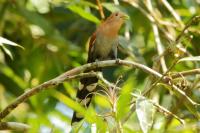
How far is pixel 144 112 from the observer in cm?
250

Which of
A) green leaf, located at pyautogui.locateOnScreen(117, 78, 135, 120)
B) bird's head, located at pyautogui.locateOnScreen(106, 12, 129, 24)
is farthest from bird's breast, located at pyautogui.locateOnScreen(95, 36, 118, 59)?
green leaf, located at pyautogui.locateOnScreen(117, 78, 135, 120)

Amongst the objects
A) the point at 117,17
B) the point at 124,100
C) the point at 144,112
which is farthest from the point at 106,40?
the point at 124,100

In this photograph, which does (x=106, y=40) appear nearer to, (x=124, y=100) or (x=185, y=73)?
A: (x=185, y=73)

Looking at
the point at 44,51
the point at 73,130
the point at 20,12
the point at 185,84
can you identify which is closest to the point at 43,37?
the point at 44,51

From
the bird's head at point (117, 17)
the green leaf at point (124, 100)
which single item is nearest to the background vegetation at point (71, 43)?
the bird's head at point (117, 17)

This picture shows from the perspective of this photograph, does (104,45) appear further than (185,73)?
Yes

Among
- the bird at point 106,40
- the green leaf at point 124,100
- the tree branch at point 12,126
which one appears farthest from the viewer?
the bird at point 106,40

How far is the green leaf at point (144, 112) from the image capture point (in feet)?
7.83

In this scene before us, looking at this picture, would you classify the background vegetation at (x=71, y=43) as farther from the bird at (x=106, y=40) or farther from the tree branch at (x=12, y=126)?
the tree branch at (x=12, y=126)

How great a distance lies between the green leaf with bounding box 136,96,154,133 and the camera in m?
2.39

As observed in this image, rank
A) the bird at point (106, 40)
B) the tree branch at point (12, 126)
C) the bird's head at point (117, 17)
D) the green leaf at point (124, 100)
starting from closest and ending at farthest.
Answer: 1. the green leaf at point (124, 100)
2. the tree branch at point (12, 126)
3. the bird at point (106, 40)
4. the bird's head at point (117, 17)

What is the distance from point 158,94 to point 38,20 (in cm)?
105

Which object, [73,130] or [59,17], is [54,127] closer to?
[73,130]

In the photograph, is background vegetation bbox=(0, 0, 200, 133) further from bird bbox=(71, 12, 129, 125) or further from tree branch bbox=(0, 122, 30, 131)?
tree branch bbox=(0, 122, 30, 131)
